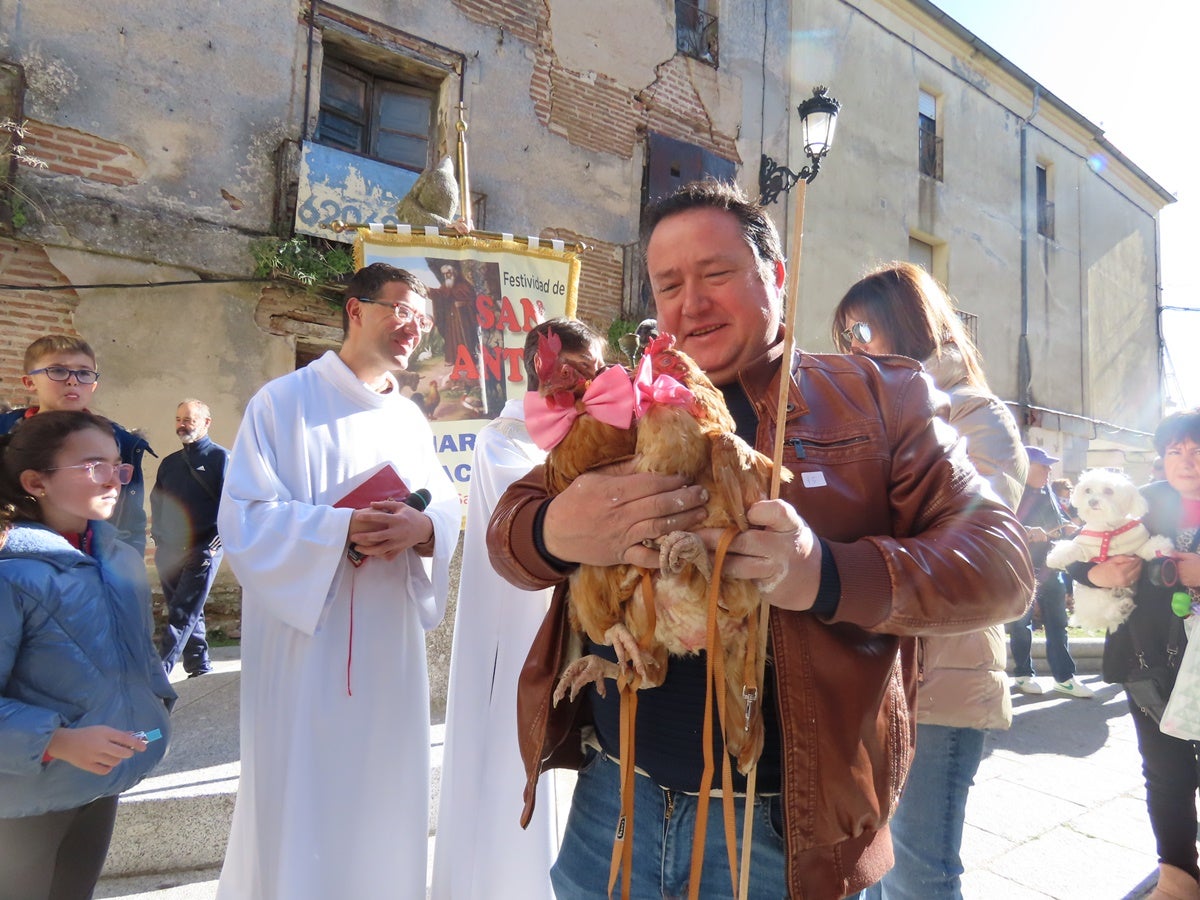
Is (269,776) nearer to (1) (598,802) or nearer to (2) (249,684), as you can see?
(2) (249,684)

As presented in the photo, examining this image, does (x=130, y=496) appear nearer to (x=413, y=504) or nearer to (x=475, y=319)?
(x=413, y=504)

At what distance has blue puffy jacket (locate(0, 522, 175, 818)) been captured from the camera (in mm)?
1923

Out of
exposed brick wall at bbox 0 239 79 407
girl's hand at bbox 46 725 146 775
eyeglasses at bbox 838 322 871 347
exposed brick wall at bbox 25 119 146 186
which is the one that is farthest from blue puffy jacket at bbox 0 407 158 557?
exposed brick wall at bbox 25 119 146 186

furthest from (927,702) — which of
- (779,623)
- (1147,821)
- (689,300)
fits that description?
(1147,821)

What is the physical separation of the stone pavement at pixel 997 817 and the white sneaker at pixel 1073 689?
101cm

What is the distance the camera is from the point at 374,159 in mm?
8828

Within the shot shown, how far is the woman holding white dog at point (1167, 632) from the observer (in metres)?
3.04

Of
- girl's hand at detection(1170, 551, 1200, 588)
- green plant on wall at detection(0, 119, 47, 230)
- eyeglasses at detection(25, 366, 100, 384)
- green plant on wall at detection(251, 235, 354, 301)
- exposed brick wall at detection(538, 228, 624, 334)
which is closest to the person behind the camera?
girl's hand at detection(1170, 551, 1200, 588)

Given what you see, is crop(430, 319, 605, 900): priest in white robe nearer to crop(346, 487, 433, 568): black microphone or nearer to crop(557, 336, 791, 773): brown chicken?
crop(346, 487, 433, 568): black microphone

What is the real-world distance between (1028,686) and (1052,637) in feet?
1.72

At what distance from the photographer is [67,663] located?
6.75 ft

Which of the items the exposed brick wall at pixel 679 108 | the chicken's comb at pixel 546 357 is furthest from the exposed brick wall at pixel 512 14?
the chicken's comb at pixel 546 357

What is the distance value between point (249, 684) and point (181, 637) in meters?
3.09

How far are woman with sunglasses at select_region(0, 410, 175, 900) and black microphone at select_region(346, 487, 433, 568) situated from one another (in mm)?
667
